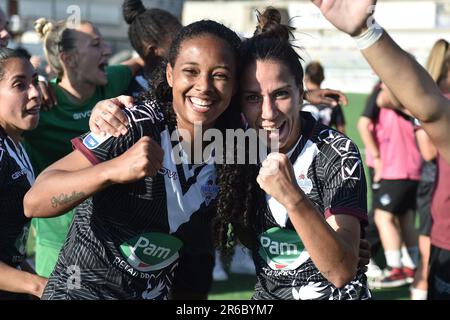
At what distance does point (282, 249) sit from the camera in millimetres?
3141

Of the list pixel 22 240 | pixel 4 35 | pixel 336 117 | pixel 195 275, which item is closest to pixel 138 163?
pixel 22 240

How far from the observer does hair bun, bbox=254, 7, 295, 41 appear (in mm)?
3373

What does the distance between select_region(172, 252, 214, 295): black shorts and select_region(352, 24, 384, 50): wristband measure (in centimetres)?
258

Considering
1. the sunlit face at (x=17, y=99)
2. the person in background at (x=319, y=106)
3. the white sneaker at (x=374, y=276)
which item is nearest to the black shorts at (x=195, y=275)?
the sunlit face at (x=17, y=99)

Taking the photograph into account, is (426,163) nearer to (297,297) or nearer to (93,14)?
(297,297)

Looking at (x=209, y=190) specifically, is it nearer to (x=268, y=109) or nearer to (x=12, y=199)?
(x=268, y=109)

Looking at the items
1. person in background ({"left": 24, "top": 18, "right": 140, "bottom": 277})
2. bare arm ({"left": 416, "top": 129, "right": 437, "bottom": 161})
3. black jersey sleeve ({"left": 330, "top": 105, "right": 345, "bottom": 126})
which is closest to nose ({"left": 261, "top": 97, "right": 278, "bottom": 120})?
person in background ({"left": 24, "top": 18, "right": 140, "bottom": 277})

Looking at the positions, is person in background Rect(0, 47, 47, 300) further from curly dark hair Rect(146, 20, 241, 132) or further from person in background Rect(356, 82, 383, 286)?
person in background Rect(356, 82, 383, 286)

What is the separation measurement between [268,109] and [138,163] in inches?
30.1

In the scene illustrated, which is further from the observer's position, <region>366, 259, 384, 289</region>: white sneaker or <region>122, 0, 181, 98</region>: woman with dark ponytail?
<region>366, 259, 384, 289</region>: white sneaker

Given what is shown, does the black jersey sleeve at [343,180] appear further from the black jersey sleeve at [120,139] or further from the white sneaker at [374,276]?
the white sneaker at [374,276]

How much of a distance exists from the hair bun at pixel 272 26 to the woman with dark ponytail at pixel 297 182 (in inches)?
0.9
